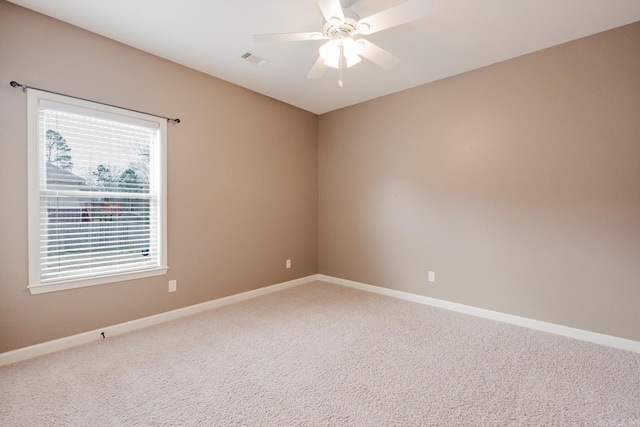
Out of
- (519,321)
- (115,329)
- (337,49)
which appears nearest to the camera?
(337,49)

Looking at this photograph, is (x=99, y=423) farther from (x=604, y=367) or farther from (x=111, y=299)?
(x=604, y=367)

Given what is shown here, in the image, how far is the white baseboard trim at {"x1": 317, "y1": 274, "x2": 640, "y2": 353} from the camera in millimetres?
2525

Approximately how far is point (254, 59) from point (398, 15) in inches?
67.0

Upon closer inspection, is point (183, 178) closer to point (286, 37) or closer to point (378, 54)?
point (286, 37)

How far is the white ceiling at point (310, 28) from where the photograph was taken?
224 centimetres

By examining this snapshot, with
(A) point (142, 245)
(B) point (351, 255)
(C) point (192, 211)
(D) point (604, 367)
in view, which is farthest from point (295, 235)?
(D) point (604, 367)

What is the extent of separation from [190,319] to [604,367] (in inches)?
144

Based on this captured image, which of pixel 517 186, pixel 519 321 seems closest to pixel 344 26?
pixel 517 186

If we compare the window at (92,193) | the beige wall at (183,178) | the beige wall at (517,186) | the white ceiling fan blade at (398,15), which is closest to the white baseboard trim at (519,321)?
the beige wall at (517,186)

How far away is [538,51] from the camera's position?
2.86 metres

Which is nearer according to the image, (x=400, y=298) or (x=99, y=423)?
(x=99, y=423)

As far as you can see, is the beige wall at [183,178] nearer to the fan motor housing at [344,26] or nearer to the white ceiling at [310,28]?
the white ceiling at [310,28]

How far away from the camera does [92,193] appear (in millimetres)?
2613

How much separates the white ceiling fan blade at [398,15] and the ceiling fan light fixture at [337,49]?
159mm
